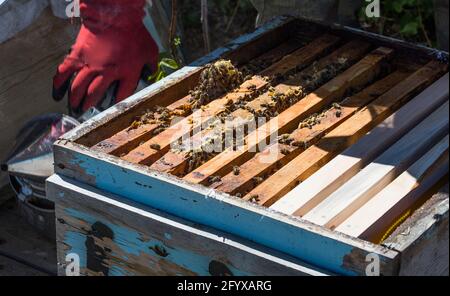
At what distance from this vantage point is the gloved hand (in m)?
3.42

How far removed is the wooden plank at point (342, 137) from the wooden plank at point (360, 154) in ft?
0.12

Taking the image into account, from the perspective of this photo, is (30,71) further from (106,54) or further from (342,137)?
(342,137)

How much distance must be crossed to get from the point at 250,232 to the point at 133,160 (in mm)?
414

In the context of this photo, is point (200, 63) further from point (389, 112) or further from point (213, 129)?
point (389, 112)

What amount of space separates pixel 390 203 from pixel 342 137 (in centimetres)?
35

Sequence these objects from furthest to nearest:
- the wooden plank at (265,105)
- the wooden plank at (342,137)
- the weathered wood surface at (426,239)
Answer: the wooden plank at (265,105) → the wooden plank at (342,137) → the weathered wood surface at (426,239)

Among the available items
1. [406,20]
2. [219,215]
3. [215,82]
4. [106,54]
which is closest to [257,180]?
[219,215]

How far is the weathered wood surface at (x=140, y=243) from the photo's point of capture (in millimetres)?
2088

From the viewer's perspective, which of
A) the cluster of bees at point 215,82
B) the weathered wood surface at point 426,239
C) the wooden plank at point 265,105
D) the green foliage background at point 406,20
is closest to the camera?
the weathered wood surface at point 426,239

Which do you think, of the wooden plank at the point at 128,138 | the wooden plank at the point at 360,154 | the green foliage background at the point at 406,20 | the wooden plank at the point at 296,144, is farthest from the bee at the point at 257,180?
the green foliage background at the point at 406,20

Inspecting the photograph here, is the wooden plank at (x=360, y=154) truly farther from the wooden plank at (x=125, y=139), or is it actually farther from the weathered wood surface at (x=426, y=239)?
the wooden plank at (x=125, y=139)

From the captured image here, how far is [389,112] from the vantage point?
2.51 metres

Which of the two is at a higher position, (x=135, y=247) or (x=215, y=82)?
(x=215, y=82)

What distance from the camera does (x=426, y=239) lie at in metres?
2.00
